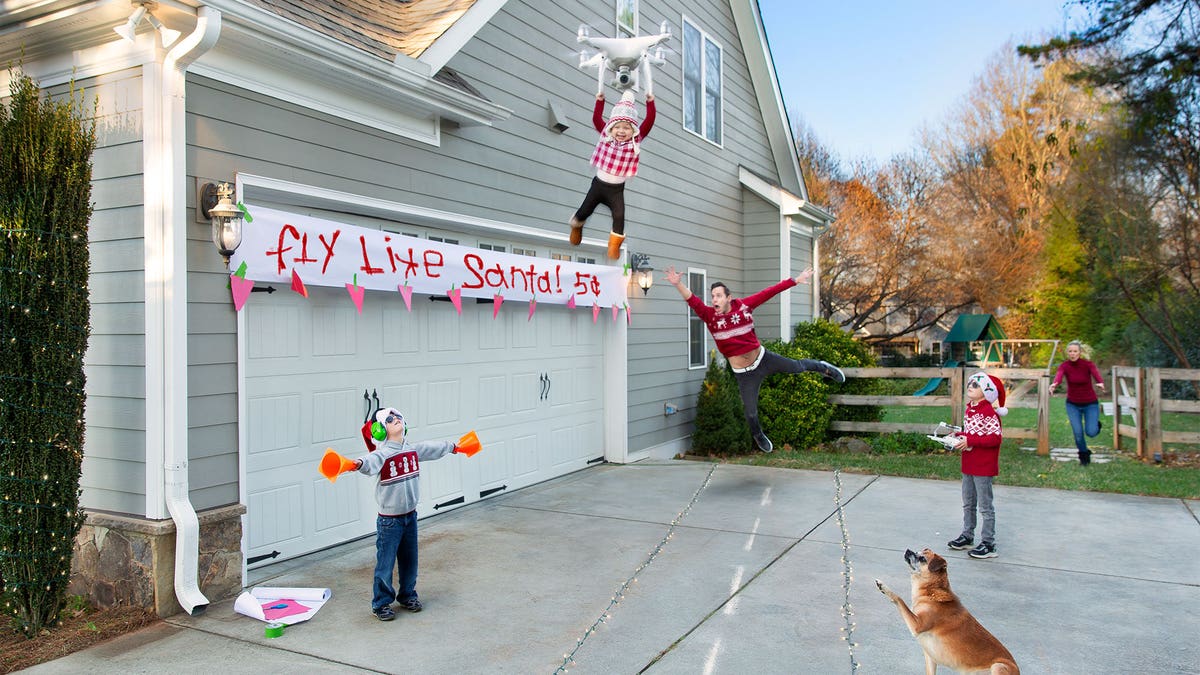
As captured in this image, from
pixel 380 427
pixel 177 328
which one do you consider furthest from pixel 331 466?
pixel 177 328

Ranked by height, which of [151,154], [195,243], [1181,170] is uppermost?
[1181,170]

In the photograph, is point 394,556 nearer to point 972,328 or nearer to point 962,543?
point 962,543

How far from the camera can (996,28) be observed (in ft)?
91.2

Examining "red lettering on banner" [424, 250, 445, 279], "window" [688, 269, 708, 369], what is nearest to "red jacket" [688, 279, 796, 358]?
"red lettering on banner" [424, 250, 445, 279]

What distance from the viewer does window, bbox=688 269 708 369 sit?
11.8 m

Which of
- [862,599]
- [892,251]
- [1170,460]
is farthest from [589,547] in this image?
[892,251]

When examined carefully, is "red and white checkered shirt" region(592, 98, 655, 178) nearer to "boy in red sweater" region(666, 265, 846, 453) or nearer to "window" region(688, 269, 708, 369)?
"boy in red sweater" region(666, 265, 846, 453)

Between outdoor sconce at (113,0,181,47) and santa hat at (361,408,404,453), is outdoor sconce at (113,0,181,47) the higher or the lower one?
the higher one

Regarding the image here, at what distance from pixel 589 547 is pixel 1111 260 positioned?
14.6 m

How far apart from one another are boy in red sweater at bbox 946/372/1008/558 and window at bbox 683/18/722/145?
265 inches

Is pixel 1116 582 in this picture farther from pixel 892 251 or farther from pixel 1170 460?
pixel 892 251

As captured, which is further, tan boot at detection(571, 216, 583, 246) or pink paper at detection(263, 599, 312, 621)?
tan boot at detection(571, 216, 583, 246)

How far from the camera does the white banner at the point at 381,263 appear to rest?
5.56 meters

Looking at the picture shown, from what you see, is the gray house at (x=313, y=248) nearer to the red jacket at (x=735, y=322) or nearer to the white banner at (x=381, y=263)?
the white banner at (x=381, y=263)
